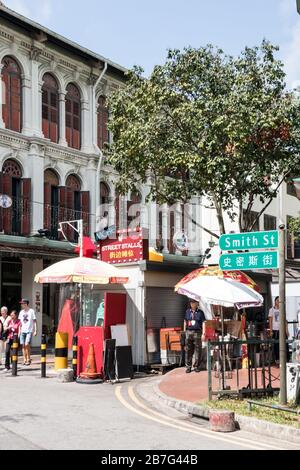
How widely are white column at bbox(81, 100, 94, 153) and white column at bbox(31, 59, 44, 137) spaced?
2643 mm

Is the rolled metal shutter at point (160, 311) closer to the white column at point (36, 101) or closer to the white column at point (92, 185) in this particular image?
the white column at point (92, 185)

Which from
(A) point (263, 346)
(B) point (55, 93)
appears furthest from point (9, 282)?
(A) point (263, 346)

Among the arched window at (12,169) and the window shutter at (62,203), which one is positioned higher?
the arched window at (12,169)

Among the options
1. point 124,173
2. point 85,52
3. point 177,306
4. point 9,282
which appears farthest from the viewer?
point 85,52

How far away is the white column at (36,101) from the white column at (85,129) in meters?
2.64

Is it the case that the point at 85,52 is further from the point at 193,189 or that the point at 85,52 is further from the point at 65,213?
the point at 193,189

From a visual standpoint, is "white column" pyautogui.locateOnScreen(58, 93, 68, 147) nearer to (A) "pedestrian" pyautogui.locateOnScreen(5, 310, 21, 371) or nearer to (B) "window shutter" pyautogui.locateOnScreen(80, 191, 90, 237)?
(B) "window shutter" pyautogui.locateOnScreen(80, 191, 90, 237)

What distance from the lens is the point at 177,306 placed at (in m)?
16.9

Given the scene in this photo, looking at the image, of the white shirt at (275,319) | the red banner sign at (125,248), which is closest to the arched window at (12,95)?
the red banner sign at (125,248)

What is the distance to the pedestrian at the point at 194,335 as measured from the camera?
1441 cm

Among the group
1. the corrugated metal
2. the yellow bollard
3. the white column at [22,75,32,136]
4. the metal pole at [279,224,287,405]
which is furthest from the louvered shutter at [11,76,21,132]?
the metal pole at [279,224,287,405]

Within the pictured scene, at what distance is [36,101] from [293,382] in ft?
58.2

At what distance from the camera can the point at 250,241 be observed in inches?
384
